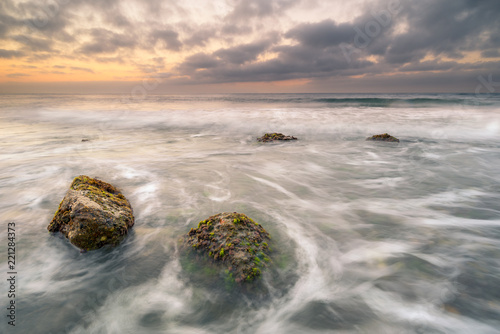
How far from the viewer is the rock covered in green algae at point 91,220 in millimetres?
3145


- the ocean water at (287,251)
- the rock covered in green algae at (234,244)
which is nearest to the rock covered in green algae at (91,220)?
the ocean water at (287,251)

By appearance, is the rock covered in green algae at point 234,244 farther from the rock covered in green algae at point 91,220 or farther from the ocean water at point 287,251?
the rock covered in green algae at point 91,220

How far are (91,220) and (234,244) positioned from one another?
192 cm

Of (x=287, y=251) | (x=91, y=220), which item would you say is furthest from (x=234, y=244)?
Result: (x=91, y=220)

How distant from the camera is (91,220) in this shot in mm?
3117

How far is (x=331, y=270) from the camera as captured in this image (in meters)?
3.06

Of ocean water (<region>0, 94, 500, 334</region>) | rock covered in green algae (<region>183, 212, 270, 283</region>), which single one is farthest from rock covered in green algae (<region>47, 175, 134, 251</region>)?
rock covered in green algae (<region>183, 212, 270, 283</region>)

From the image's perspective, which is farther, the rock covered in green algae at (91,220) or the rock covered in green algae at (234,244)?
the rock covered in green algae at (91,220)

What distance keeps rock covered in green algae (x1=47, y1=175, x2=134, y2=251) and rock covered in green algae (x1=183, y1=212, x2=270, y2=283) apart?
1019 millimetres

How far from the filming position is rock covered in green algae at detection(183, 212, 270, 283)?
267 cm

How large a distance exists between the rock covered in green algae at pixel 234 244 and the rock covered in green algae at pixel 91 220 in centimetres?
102

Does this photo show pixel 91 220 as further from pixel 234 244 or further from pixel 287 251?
pixel 287 251

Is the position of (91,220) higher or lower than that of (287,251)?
higher

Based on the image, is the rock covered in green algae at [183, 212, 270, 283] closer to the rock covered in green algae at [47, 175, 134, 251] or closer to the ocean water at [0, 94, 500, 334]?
the ocean water at [0, 94, 500, 334]
